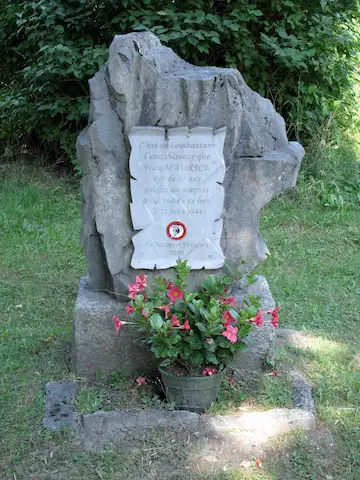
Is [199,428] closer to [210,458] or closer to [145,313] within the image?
[210,458]

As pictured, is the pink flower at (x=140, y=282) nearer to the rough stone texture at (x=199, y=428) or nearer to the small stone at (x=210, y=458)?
the rough stone texture at (x=199, y=428)

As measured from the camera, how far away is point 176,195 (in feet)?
11.0

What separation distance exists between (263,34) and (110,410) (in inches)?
181

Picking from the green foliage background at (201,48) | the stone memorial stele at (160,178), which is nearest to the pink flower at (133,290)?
the stone memorial stele at (160,178)

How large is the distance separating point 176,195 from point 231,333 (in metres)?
0.73

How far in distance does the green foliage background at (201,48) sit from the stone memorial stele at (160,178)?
3.31m

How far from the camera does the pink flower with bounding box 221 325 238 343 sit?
300cm

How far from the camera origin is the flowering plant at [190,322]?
3045mm

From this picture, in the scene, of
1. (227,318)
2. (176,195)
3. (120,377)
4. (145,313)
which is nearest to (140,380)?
(120,377)

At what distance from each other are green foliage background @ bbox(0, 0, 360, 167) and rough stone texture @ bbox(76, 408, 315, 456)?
418 cm

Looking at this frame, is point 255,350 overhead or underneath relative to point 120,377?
overhead

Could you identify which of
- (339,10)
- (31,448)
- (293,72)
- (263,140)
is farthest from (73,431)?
(339,10)

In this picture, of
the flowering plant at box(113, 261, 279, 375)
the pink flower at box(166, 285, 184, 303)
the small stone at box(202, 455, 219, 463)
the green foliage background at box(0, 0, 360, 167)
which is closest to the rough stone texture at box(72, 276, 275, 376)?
the flowering plant at box(113, 261, 279, 375)

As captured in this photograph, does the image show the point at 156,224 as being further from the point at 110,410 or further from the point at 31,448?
the point at 31,448
